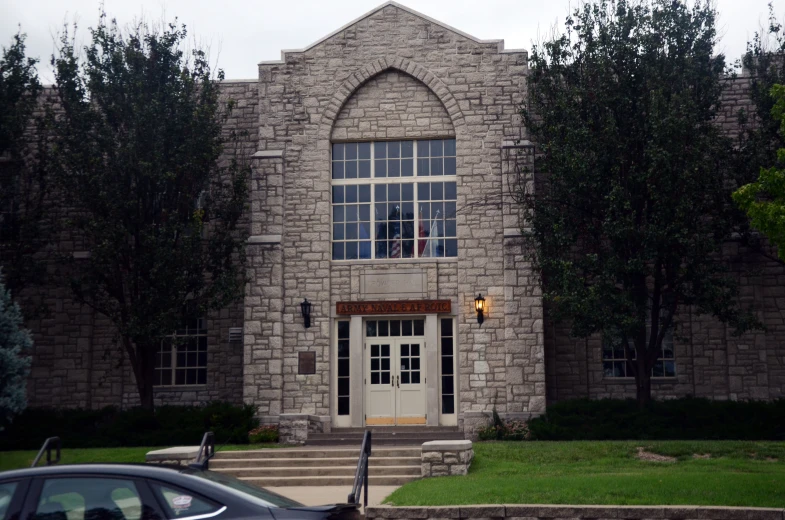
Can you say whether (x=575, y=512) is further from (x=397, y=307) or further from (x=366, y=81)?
(x=366, y=81)

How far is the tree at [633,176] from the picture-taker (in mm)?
17969

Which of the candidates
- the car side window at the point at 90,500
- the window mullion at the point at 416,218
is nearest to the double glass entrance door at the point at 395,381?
the window mullion at the point at 416,218

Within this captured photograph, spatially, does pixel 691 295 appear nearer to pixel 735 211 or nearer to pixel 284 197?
pixel 735 211

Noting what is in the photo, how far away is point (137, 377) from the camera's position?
65.3ft

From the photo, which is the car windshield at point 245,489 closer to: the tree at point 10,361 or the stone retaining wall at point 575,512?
the stone retaining wall at point 575,512

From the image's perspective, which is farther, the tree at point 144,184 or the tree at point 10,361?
the tree at point 144,184

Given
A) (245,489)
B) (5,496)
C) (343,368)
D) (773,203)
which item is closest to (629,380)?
(343,368)

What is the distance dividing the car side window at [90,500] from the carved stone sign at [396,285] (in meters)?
14.3

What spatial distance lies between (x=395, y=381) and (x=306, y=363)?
6.57 ft

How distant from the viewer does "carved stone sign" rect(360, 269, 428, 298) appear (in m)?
20.1

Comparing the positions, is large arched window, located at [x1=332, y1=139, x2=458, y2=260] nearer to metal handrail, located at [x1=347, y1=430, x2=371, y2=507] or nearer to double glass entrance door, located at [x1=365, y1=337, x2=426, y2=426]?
double glass entrance door, located at [x1=365, y1=337, x2=426, y2=426]

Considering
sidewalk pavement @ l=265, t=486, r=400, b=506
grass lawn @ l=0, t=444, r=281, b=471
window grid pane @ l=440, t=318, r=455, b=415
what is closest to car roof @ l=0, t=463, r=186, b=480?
sidewalk pavement @ l=265, t=486, r=400, b=506

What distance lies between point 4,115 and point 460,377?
1150cm

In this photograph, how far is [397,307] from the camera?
2000cm
